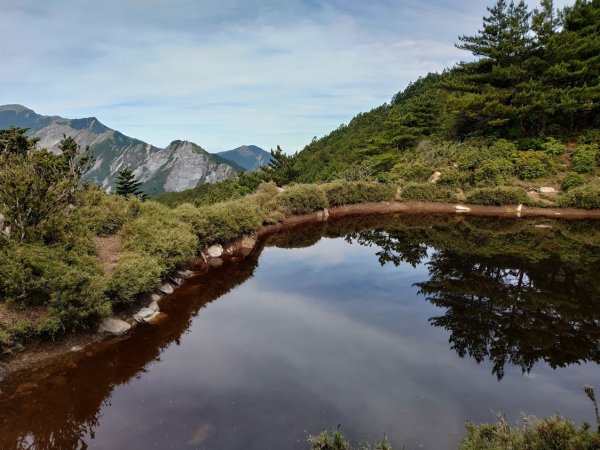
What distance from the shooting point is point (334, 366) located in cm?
972

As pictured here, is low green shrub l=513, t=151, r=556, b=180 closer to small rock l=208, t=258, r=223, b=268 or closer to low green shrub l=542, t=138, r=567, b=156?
low green shrub l=542, t=138, r=567, b=156

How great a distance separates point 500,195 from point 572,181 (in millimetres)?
5156

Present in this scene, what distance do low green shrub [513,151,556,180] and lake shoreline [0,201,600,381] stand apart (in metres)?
3.35

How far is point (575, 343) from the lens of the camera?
10.5m

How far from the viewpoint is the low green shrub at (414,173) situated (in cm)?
3192

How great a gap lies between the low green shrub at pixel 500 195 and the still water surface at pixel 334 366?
1186 centimetres

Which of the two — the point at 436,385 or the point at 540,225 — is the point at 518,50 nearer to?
the point at 540,225

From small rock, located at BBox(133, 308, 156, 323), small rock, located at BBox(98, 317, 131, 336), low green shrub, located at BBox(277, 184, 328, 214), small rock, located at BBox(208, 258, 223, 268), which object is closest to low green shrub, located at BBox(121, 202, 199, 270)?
small rock, located at BBox(208, 258, 223, 268)

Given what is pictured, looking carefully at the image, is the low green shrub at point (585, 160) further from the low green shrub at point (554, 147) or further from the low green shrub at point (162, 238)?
the low green shrub at point (162, 238)

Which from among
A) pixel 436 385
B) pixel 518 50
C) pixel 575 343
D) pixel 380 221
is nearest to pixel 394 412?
pixel 436 385

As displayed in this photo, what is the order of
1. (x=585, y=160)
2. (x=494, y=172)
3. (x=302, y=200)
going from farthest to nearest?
1. (x=494, y=172)
2. (x=585, y=160)
3. (x=302, y=200)

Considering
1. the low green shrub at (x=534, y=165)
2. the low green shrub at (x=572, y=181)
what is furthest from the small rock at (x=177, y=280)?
the low green shrub at (x=572, y=181)

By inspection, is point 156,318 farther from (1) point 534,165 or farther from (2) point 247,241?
(1) point 534,165

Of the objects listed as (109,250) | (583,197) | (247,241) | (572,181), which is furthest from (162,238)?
(572,181)
